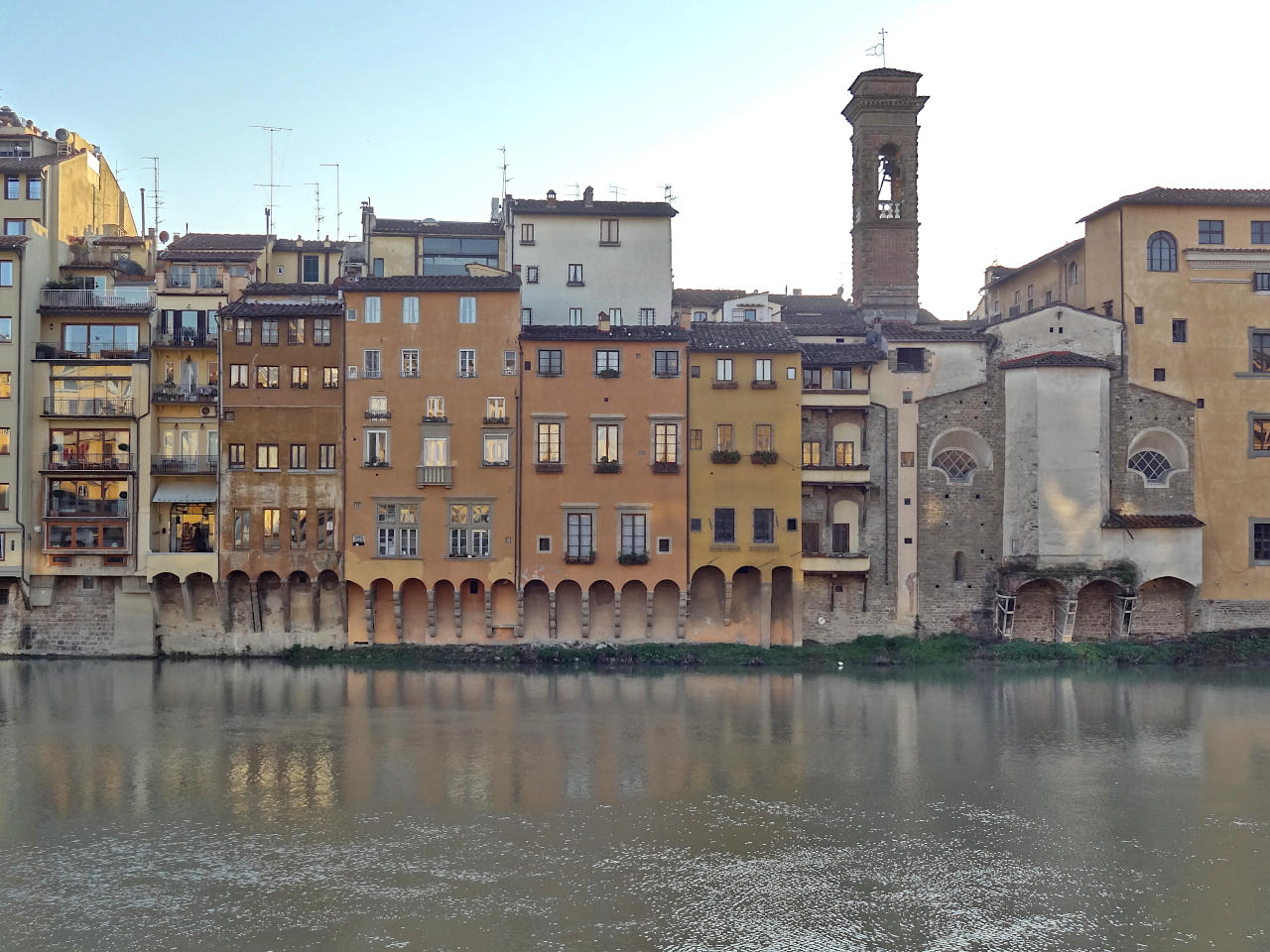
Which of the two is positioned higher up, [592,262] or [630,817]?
[592,262]

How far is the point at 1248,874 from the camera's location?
2119 centimetres

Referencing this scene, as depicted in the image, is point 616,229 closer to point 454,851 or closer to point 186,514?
point 186,514

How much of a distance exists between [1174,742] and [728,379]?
789 inches

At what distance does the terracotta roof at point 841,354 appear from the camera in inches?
1748

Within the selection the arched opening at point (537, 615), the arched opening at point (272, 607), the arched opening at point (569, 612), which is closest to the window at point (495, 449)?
the arched opening at point (537, 615)

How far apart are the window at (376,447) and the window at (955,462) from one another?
2120cm

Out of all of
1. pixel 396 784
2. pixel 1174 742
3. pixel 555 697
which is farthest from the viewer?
pixel 555 697

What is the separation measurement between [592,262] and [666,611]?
1510 cm

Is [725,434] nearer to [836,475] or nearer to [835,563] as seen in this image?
[836,475]

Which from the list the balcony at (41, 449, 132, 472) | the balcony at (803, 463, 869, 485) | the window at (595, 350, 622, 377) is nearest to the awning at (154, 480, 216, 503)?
the balcony at (41, 449, 132, 472)

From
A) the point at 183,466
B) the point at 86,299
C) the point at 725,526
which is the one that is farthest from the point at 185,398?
the point at 725,526

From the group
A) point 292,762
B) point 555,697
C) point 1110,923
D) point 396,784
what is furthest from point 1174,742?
point 292,762

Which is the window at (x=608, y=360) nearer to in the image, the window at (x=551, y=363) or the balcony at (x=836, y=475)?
the window at (x=551, y=363)

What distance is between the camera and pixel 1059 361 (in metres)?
43.4
